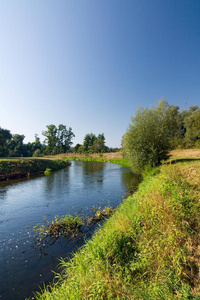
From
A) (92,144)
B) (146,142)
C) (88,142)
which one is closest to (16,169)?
(146,142)

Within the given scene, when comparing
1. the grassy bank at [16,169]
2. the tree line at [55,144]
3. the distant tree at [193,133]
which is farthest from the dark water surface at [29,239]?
the tree line at [55,144]

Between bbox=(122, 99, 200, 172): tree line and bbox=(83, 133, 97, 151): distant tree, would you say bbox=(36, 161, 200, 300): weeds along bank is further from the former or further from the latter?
bbox=(83, 133, 97, 151): distant tree

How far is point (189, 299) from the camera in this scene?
2137 millimetres

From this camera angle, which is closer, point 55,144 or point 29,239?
point 29,239

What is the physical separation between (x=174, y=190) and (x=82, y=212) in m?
5.75

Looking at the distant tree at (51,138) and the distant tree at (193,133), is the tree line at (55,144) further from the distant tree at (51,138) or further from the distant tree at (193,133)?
the distant tree at (193,133)

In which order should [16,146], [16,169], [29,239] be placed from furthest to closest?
[16,146] → [16,169] → [29,239]

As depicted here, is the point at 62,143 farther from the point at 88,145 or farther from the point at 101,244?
the point at 101,244

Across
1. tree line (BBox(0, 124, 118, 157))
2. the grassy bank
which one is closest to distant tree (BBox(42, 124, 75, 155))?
tree line (BBox(0, 124, 118, 157))

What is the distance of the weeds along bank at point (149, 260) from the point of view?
2.43 meters

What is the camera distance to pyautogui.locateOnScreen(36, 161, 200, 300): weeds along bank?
2426 mm

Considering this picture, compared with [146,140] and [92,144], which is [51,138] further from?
[146,140]

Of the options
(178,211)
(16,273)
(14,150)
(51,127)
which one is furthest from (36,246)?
(51,127)

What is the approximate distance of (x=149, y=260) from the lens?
308 centimetres
